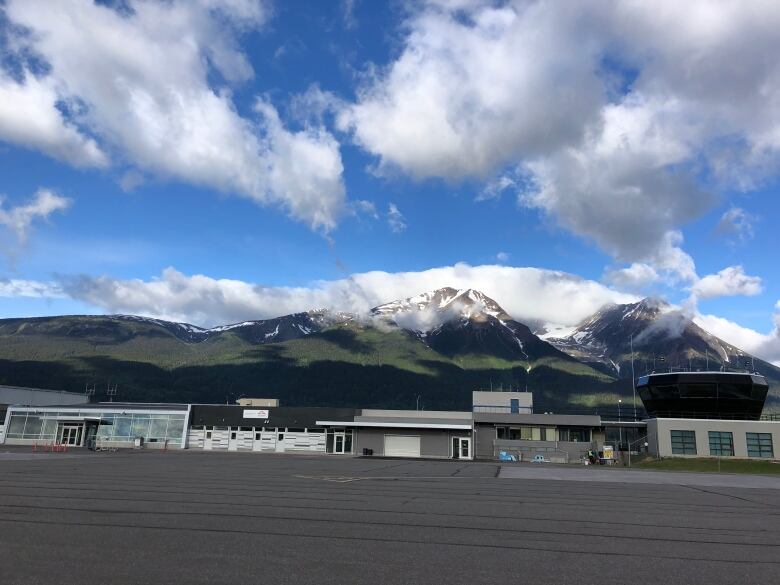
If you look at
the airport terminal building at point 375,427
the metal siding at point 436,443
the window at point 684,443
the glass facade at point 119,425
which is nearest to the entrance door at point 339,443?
the airport terminal building at point 375,427

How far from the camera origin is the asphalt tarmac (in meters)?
Answer: 8.59

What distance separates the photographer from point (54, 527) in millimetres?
11438

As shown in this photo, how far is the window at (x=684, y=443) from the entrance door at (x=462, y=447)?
22.2 meters

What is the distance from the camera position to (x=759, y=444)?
206ft

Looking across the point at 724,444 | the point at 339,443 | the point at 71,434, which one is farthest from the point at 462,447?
the point at 71,434

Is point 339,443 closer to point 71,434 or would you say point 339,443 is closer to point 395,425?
point 395,425

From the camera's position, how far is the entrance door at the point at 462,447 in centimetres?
6694

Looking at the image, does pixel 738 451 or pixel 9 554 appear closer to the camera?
pixel 9 554

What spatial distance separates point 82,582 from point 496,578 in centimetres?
566

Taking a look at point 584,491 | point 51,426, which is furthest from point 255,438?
point 584,491

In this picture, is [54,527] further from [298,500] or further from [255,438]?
[255,438]

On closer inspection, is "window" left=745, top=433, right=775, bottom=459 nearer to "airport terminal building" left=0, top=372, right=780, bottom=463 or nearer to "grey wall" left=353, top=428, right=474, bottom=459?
"airport terminal building" left=0, top=372, right=780, bottom=463

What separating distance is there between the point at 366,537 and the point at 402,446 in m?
58.0

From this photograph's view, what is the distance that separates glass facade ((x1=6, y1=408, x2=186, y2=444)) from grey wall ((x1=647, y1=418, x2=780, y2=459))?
5476cm
